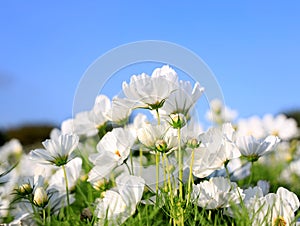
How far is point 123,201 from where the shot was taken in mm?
1120

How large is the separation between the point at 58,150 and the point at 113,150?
118 mm

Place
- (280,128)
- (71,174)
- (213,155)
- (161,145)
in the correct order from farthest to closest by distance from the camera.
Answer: (280,128), (71,174), (213,155), (161,145)

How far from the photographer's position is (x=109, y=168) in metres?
1.20

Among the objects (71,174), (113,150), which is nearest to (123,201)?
(113,150)

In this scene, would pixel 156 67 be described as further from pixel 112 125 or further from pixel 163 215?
pixel 163 215

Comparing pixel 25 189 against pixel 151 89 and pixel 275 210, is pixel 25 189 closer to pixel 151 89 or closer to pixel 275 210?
pixel 151 89

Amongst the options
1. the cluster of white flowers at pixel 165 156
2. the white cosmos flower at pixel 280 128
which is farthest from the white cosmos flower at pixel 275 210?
the white cosmos flower at pixel 280 128

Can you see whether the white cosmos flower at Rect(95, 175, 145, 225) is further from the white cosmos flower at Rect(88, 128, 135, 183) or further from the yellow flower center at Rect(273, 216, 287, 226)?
the yellow flower center at Rect(273, 216, 287, 226)

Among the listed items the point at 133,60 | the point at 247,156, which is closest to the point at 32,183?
the point at 133,60

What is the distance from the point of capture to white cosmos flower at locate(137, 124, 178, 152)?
1.03 m

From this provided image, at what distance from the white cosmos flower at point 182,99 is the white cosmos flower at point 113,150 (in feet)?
0.35

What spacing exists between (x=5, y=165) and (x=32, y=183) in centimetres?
24

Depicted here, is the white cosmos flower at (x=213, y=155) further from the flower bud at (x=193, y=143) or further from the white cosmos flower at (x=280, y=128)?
the white cosmos flower at (x=280, y=128)

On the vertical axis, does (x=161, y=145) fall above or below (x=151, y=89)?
below
